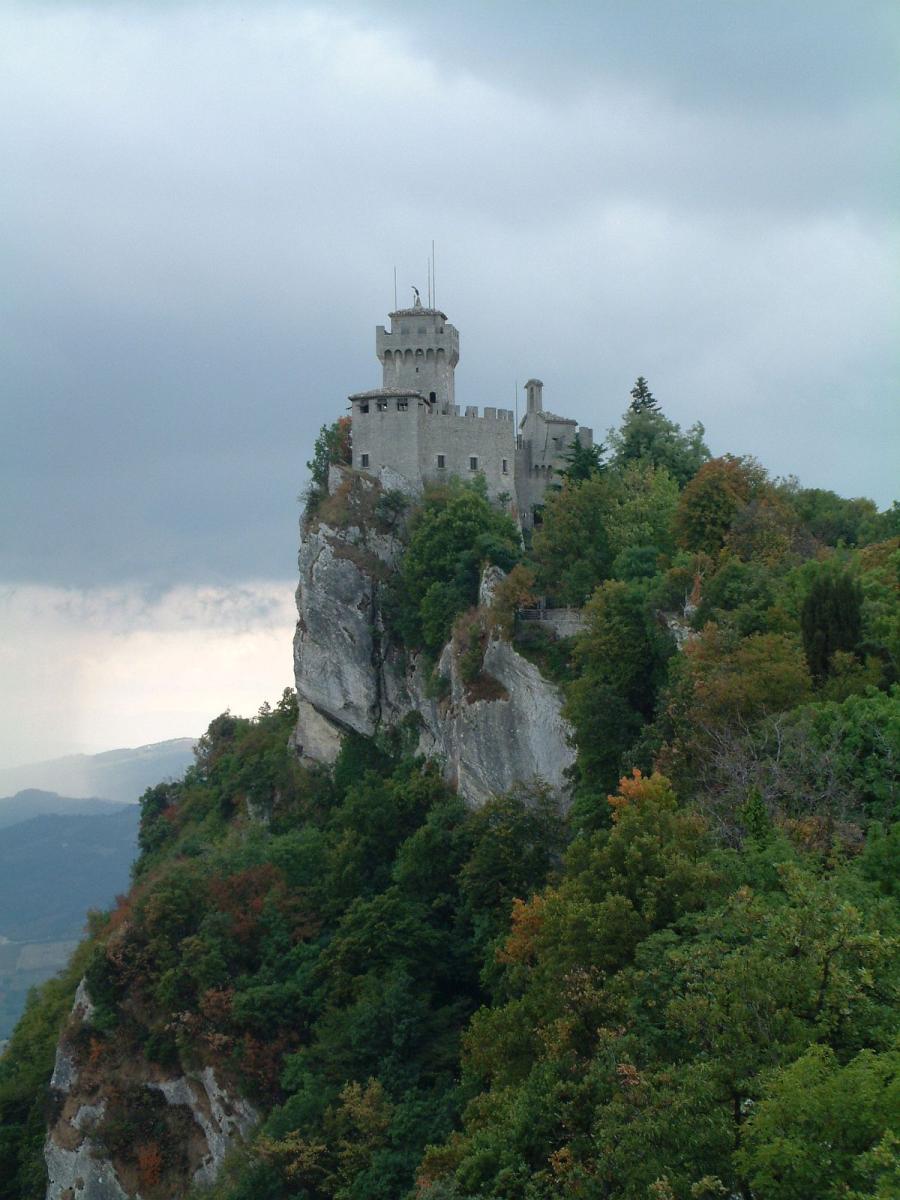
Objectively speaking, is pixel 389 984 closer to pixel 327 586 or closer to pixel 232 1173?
pixel 232 1173

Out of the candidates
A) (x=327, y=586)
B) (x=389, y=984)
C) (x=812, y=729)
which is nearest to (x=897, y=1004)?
(x=812, y=729)

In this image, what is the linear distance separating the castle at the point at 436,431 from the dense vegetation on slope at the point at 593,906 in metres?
2.44

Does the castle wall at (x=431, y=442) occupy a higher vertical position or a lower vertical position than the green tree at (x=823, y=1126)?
higher

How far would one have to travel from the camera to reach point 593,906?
28.0 meters

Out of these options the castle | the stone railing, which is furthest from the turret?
the stone railing

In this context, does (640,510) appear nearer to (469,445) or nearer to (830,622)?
(469,445)

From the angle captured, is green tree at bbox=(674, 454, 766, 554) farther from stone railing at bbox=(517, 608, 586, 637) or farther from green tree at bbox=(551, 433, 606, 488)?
green tree at bbox=(551, 433, 606, 488)

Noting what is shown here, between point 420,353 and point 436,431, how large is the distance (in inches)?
167

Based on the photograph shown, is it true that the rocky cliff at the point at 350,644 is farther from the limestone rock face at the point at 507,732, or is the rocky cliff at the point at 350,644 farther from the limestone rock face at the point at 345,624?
the limestone rock face at the point at 507,732

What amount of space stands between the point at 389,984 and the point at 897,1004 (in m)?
26.8

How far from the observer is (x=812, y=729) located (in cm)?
3002

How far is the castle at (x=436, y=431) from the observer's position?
62062 mm

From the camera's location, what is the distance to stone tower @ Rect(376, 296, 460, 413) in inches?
2525

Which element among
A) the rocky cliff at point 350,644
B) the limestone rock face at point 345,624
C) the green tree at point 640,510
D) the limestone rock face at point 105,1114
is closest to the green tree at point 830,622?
the green tree at point 640,510
